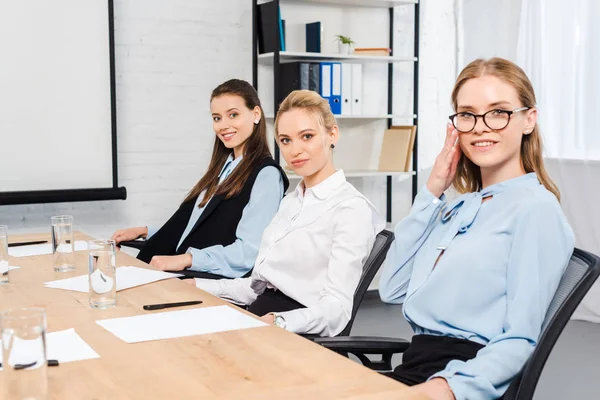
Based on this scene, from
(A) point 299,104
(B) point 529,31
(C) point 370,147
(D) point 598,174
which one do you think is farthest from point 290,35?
(A) point 299,104

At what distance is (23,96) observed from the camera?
12.7ft

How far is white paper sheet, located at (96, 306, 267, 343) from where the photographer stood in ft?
4.80

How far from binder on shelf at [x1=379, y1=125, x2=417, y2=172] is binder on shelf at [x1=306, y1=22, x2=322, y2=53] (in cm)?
76

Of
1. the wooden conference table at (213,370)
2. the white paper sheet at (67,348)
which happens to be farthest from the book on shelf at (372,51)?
the white paper sheet at (67,348)

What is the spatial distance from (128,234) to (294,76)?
5.26ft

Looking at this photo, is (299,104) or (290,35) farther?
(290,35)

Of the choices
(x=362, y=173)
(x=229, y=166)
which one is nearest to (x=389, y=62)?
(x=362, y=173)

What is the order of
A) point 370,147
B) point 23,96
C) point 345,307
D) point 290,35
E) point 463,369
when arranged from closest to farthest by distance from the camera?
point 463,369
point 345,307
point 23,96
point 290,35
point 370,147

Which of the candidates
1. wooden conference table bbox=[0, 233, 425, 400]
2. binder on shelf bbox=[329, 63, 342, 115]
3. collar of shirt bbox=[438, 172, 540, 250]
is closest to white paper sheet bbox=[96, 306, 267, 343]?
wooden conference table bbox=[0, 233, 425, 400]

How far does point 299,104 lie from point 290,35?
2.47 meters

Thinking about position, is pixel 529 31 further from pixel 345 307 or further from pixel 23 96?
pixel 345 307

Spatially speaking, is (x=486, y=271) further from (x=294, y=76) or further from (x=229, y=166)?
(x=294, y=76)

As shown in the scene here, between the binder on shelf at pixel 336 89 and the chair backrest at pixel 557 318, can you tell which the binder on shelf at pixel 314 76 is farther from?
the chair backrest at pixel 557 318

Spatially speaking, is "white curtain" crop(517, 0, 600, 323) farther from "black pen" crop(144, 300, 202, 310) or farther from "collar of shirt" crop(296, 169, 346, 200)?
"black pen" crop(144, 300, 202, 310)
